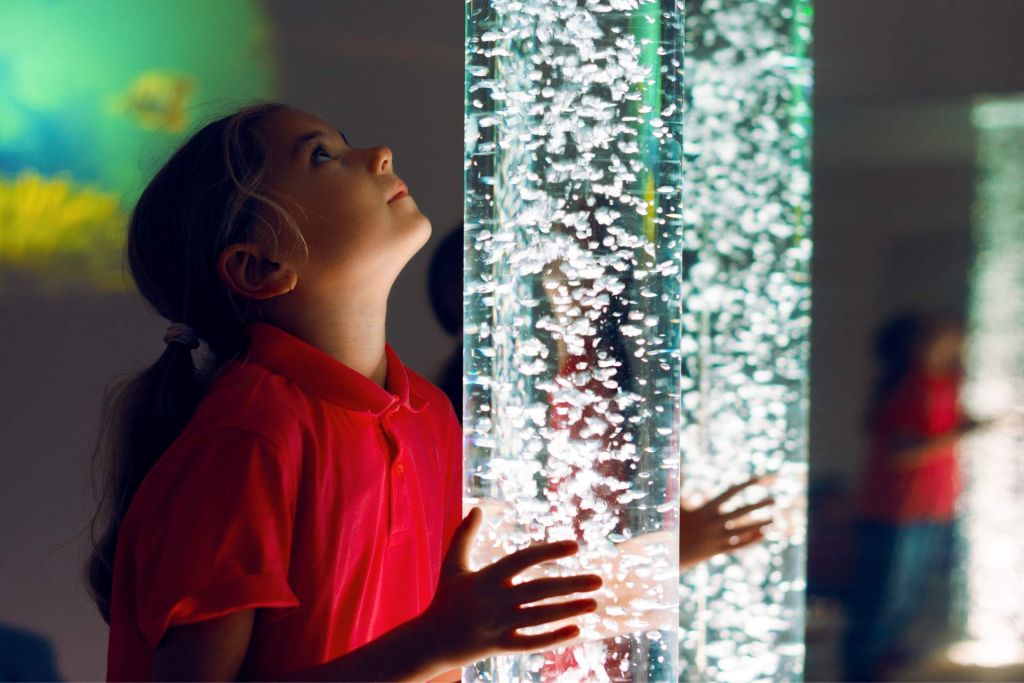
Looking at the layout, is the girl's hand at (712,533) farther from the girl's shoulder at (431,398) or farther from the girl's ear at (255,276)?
the girl's ear at (255,276)

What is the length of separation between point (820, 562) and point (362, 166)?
1.11 metres

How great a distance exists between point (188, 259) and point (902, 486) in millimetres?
1171

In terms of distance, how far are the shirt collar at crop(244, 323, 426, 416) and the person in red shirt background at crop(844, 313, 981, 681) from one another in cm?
106

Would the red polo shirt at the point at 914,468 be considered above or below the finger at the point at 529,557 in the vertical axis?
below

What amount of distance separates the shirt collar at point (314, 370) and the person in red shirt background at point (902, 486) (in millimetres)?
1061

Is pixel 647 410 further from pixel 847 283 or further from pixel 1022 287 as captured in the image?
pixel 1022 287

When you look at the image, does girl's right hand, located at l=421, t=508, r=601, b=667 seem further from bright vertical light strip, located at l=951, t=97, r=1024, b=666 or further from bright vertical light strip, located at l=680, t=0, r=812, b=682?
bright vertical light strip, located at l=951, t=97, r=1024, b=666

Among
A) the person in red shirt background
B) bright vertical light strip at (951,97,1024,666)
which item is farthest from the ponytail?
bright vertical light strip at (951,97,1024,666)

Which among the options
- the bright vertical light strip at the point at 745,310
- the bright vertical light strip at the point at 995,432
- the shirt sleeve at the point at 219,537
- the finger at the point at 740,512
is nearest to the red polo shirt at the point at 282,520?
the shirt sleeve at the point at 219,537

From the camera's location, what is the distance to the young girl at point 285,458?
45 centimetres

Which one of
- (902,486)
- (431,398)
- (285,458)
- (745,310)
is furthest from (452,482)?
(902,486)

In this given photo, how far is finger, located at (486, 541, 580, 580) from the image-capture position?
0.44m

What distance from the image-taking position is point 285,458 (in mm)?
486

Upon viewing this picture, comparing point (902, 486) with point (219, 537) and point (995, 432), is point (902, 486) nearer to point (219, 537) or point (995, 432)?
point (995, 432)
